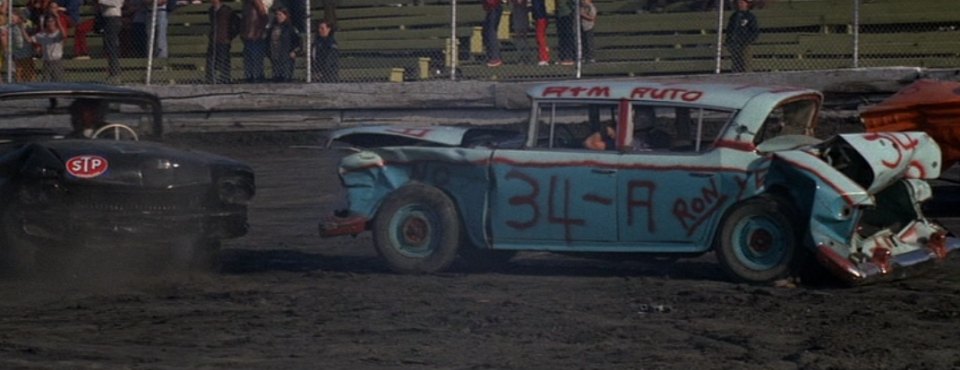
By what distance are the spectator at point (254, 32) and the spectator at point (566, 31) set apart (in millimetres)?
4029

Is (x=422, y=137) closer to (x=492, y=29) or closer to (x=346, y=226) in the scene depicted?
(x=346, y=226)

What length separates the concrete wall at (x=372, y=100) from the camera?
20.0m

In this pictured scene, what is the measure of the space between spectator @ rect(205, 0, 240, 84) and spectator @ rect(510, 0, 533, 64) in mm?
3930

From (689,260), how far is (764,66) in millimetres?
8294

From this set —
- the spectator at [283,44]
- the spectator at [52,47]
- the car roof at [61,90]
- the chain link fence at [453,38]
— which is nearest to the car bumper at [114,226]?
the car roof at [61,90]

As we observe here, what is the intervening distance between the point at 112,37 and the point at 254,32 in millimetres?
2290

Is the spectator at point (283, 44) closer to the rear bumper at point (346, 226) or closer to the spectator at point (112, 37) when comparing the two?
the spectator at point (112, 37)

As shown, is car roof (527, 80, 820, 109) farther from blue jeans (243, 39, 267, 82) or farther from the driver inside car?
blue jeans (243, 39, 267, 82)

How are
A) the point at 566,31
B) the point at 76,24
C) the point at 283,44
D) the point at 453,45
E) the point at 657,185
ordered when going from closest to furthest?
the point at 657,185 → the point at 566,31 → the point at 453,45 → the point at 283,44 → the point at 76,24

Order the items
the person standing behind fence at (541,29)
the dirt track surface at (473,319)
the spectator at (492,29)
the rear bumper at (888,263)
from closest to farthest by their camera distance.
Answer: the dirt track surface at (473,319), the rear bumper at (888,263), the person standing behind fence at (541,29), the spectator at (492,29)

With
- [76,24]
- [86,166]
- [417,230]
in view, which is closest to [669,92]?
[417,230]

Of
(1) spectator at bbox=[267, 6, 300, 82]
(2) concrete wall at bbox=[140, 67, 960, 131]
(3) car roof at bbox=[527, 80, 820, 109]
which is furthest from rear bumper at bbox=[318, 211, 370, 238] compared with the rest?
(1) spectator at bbox=[267, 6, 300, 82]

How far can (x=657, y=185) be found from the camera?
11.2 meters

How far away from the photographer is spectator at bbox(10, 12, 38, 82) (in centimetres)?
2327
